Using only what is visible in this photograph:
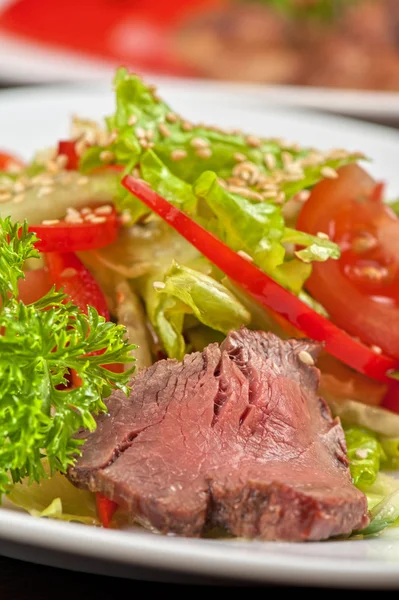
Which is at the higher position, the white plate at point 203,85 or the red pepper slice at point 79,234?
the red pepper slice at point 79,234

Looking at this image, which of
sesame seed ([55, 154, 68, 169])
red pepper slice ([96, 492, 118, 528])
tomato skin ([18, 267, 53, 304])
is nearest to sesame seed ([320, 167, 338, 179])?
sesame seed ([55, 154, 68, 169])

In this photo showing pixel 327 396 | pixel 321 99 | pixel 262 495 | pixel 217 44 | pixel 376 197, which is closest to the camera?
pixel 262 495

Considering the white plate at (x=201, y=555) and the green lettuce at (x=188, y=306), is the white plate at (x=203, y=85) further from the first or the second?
the white plate at (x=201, y=555)

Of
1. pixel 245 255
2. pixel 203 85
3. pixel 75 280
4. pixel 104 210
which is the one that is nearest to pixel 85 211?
pixel 104 210

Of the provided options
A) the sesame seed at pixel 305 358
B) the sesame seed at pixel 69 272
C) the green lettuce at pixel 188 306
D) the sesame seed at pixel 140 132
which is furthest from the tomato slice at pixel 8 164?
the sesame seed at pixel 305 358

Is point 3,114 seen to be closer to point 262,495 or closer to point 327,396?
point 327,396

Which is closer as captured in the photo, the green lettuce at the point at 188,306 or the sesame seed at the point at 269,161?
the green lettuce at the point at 188,306

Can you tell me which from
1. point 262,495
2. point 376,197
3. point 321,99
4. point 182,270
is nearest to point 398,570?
point 262,495
